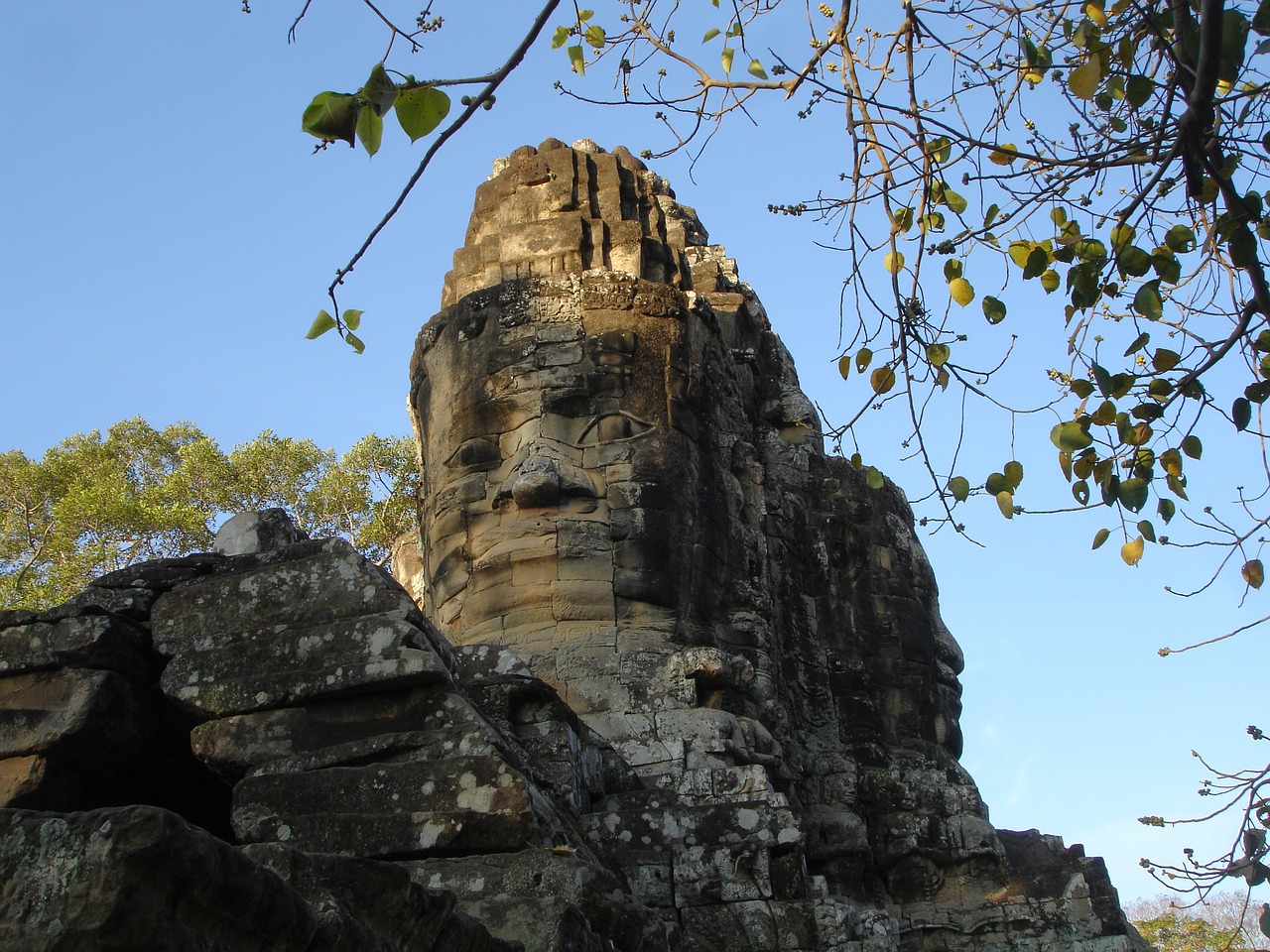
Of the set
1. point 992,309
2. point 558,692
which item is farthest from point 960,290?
point 558,692

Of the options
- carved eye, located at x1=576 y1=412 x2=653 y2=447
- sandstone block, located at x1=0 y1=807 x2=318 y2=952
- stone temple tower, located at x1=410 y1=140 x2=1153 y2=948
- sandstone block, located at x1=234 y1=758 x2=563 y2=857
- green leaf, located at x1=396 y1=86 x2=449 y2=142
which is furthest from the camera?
carved eye, located at x1=576 y1=412 x2=653 y2=447

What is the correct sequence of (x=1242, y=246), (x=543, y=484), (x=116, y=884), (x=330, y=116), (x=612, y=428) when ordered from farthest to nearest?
(x=612, y=428) < (x=543, y=484) < (x=1242, y=246) < (x=330, y=116) < (x=116, y=884)

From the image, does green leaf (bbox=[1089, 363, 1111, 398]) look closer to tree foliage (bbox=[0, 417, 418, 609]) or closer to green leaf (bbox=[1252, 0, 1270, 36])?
green leaf (bbox=[1252, 0, 1270, 36])

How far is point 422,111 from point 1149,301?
2984 millimetres

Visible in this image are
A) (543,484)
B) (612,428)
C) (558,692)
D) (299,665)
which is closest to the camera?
(299,665)

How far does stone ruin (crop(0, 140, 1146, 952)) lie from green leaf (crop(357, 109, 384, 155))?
208 centimetres

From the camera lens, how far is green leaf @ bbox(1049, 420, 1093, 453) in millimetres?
6223

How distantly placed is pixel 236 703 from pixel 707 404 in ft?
22.8

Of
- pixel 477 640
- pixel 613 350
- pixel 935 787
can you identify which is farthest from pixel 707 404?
pixel 935 787

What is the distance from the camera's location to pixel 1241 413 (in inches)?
239

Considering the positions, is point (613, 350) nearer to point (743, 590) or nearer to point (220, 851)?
point (743, 590)

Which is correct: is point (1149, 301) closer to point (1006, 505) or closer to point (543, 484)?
point (1006, 505)

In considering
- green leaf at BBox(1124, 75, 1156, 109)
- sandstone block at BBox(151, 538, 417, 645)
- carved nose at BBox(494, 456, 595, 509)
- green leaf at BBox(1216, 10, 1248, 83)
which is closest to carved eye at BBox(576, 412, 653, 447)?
carved nose at BBox(494, 456, 595, 509)

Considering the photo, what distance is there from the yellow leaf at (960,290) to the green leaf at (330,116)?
2.75 m
